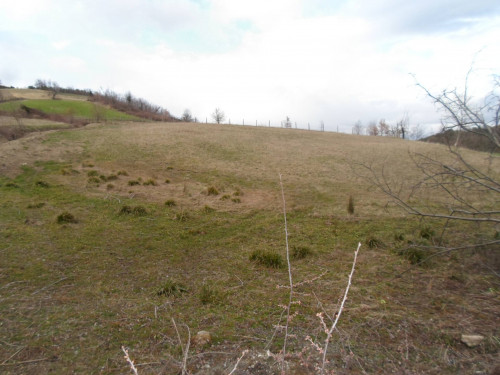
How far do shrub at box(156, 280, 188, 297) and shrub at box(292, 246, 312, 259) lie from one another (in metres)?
2.66

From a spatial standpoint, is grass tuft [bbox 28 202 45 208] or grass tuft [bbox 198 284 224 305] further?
grass tuft [bbox 28 202 45 208]

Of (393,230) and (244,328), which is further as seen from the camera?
(393,230)

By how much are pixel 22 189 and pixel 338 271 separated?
11322 millimetres

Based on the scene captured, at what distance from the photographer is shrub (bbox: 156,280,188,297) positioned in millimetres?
4758

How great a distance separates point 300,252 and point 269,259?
0.88 meters

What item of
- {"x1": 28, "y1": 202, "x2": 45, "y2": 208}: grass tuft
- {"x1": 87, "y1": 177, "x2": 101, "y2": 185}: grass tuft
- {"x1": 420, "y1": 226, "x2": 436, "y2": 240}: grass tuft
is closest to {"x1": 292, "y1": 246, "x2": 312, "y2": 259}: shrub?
{"x1": 420, "y1": 226, "x2": 436, "y2": 240}: grass tuft

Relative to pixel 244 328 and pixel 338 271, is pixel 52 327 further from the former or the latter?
pixel 338 271

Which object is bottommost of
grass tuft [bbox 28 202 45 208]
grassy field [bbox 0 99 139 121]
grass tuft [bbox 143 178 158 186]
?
grass tuft [bbox 28 202 45 208]

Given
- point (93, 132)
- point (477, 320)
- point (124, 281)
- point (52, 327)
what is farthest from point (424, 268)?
point (93, 132)

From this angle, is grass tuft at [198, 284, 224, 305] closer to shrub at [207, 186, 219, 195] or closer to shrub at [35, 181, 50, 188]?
shrub at [207, 186, 219, 195]

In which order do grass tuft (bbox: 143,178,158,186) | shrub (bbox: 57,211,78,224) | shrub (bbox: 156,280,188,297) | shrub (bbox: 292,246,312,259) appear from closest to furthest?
shrub (bbox: 156,280,188,297) → shrub (bbox: 292,246,312,259) → shrub (bbox: 57,211,78,224) → grass tuft (bbox: 143,178,158,186)

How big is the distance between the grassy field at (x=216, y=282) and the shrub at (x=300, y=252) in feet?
0.21

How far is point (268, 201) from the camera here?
11.1 m

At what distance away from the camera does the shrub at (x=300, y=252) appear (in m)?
6.30
